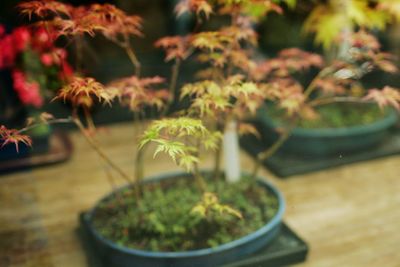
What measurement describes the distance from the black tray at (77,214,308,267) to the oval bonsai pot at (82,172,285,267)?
0.12 ft

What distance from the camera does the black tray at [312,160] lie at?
11.8 feet

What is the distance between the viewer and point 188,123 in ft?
6.64

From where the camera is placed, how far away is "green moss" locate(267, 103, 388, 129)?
12.7 feet

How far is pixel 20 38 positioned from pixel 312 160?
2.43m

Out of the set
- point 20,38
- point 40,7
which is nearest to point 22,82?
point 20,38

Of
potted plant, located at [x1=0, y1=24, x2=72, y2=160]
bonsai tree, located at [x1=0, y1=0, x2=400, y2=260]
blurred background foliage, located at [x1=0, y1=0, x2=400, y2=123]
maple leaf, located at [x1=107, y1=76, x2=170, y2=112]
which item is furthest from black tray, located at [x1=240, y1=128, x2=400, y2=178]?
potted plant, located at [x1=0, y1=24, x2=72, y2=160]

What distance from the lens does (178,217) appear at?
267 centimetres

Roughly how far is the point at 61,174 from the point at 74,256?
1096 millimetres

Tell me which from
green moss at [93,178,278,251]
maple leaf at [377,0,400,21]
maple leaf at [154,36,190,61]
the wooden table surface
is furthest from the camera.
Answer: maple leaf at [377,0,400,21]

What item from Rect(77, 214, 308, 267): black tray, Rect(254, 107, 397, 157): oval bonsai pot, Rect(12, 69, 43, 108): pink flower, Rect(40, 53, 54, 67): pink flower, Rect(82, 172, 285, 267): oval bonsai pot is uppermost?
Rect(40, 53, 54, 67): pink flower

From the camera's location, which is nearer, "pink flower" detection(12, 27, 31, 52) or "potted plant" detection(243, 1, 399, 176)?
"potted plant" detection(243, 1, 399, 176)

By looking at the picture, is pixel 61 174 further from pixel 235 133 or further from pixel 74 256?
pixel 235 133

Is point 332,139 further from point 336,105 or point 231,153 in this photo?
point 231,153

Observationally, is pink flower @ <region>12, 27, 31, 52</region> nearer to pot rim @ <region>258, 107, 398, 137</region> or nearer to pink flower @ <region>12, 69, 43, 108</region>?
pink flower @ <region>12, 69, 43, 108</region>
